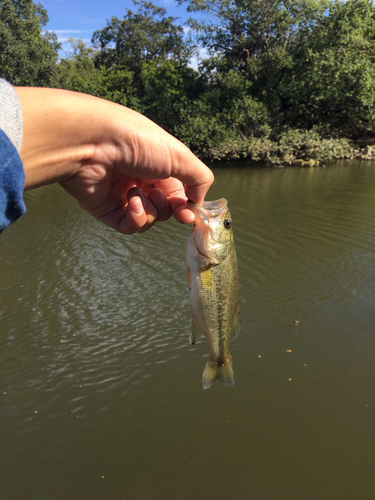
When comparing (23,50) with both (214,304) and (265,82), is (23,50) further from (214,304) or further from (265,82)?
(214,304)

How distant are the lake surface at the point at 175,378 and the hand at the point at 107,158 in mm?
3096

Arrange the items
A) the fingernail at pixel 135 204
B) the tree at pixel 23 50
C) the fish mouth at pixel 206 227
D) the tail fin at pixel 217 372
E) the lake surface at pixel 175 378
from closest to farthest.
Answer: the fish mouth at pixel 206 227, the fingernail at pixel 135 204, the tail fin at pixel 217 372, the lake surface at pixel 175 378, the tree at pixel 23 50

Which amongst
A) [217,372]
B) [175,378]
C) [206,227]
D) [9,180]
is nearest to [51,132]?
[9,180]

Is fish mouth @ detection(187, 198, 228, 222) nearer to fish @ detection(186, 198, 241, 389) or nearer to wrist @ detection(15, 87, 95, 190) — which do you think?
fish @ detection(186, 198, 241, 389)

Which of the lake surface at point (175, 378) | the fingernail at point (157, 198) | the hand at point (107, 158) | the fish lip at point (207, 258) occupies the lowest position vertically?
the lake surface at point (175, 378)

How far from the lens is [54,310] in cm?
742

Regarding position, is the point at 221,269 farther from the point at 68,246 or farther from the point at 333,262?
the point at 68,246

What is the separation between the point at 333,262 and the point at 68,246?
279 inches

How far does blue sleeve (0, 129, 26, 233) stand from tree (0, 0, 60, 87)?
111 feet

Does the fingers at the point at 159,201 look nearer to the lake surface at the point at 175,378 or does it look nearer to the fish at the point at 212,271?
the fish at the point at 212,271

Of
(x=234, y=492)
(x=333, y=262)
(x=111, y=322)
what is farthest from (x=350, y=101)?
(x=234, y=492)

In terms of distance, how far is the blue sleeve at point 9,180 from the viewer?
125 centimetres

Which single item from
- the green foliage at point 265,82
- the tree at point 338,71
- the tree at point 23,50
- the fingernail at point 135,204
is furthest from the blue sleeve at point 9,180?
the tree at point 23,50

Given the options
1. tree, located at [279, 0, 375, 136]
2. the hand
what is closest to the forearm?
the hand
